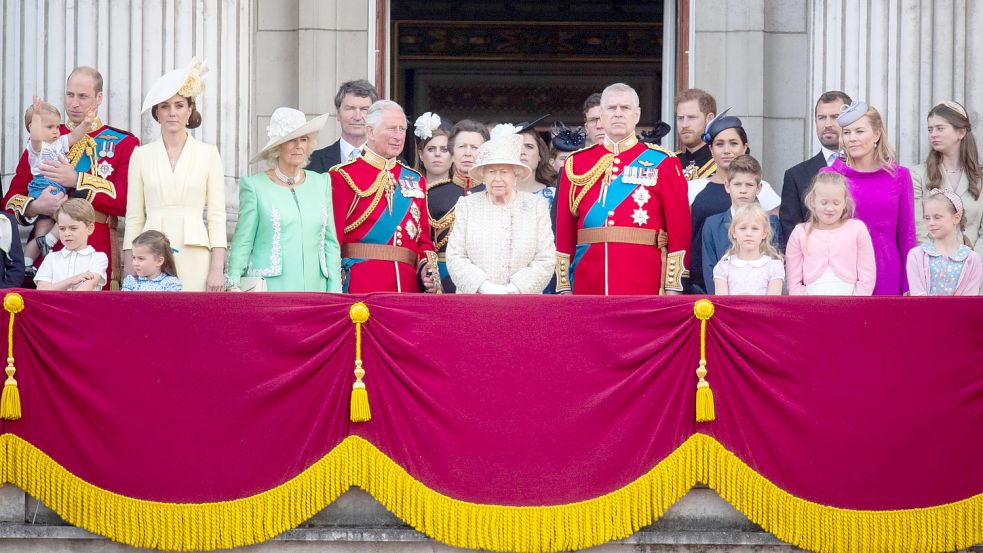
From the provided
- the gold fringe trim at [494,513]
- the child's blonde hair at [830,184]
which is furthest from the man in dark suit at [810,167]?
the gold fringe trim at [494,513]

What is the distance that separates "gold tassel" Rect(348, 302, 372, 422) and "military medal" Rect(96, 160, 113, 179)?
7.76 ft

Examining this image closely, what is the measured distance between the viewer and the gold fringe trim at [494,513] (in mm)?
6809

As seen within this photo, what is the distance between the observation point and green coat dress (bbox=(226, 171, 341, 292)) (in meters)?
7.88

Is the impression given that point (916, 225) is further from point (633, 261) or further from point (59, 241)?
point (59, 241)

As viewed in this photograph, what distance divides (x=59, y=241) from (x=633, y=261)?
3.06 metres

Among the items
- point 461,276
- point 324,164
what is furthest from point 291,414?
point 324,164

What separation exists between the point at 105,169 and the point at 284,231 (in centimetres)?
136

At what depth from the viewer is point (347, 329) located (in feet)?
22.7

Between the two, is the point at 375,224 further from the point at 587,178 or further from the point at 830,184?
the point at 830,184

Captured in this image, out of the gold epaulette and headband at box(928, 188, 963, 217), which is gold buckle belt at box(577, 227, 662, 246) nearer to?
the gold epaulette

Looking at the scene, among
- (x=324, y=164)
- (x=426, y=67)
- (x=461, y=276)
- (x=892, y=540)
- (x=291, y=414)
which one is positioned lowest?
(x=892, y=540)

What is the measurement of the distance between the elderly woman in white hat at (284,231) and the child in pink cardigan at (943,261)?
9.62 feet

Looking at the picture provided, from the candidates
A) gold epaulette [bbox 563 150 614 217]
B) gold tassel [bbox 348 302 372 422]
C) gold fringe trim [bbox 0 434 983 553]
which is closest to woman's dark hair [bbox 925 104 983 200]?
gold epaulette [bbox 563 150 614 217]

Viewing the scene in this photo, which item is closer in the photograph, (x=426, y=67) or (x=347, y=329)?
(x=347, y=329)
